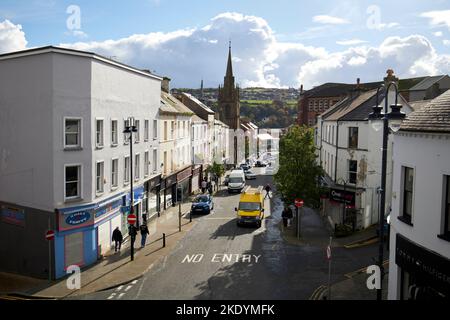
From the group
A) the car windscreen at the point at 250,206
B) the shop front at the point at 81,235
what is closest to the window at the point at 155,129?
the car windscreen at the point at 250,206

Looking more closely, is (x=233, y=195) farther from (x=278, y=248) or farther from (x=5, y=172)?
(x=5, y=172)

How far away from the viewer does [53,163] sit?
69.6 ft

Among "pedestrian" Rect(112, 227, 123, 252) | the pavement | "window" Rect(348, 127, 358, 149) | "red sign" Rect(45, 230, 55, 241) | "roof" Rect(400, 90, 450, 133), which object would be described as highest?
"roof" Rect(400, 90, 450, 133)

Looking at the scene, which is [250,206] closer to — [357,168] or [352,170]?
[352,170]

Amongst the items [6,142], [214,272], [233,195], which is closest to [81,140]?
[6,142]

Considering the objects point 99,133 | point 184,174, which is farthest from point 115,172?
point 184,174

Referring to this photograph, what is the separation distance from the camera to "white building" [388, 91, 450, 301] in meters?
12.0

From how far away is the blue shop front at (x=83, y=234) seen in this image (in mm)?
21328

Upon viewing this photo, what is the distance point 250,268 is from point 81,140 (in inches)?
417

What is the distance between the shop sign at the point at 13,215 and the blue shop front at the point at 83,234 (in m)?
2.41

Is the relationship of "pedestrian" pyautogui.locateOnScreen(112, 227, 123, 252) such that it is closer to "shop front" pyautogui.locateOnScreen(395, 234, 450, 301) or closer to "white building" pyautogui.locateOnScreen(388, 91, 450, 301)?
"white building" pyautogui.locateOnScreen(388, 91, 450, 301)

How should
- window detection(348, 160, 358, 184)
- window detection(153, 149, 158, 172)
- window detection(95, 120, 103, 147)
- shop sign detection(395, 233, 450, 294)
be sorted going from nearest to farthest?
shop sign detection(395, 233, 450, 294), window detection(95, 120, 103, 147), window detection(348, 160, 358, 184), window detection(153, 149, 158, 172)

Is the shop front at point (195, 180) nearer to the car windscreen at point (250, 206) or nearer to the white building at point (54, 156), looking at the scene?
the car windscreen at point (250, 206)

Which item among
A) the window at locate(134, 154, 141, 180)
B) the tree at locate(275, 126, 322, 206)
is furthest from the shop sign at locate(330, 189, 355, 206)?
the window at locate(134, 154, 141, 180)
